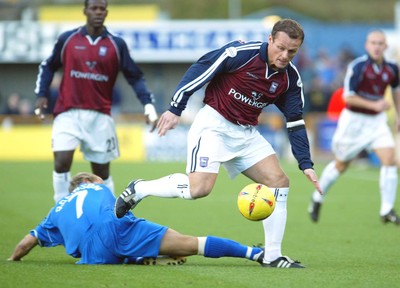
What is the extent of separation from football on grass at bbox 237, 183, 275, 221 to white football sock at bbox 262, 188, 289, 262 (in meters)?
0.42

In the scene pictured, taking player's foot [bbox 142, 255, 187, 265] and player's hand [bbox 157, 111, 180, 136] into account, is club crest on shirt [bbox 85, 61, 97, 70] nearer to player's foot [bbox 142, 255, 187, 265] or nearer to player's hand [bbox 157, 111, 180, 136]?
player's hand [bbox 157, 111, 180, 136]

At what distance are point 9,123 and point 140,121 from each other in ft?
13.2

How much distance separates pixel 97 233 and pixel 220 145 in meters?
1.48

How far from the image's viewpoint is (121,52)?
11836 millimetres

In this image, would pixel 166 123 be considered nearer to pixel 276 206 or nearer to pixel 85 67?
pixel 276 206

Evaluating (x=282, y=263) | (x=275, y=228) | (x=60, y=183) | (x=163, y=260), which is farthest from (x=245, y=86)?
(x=60, y=183)

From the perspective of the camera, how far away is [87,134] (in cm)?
1176

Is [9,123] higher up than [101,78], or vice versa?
[101,78]

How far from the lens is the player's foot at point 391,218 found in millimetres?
13575

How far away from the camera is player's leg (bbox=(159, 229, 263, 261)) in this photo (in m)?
9.22

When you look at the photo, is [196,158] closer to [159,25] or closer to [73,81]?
[73,81]

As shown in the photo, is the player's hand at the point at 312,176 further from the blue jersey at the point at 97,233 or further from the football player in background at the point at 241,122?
the blue jersey at the point at 97,233

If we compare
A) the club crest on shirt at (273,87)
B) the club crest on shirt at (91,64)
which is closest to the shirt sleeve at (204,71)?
the club crest on shirt at (273,87)

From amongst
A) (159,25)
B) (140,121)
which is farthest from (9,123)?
(159,25)
